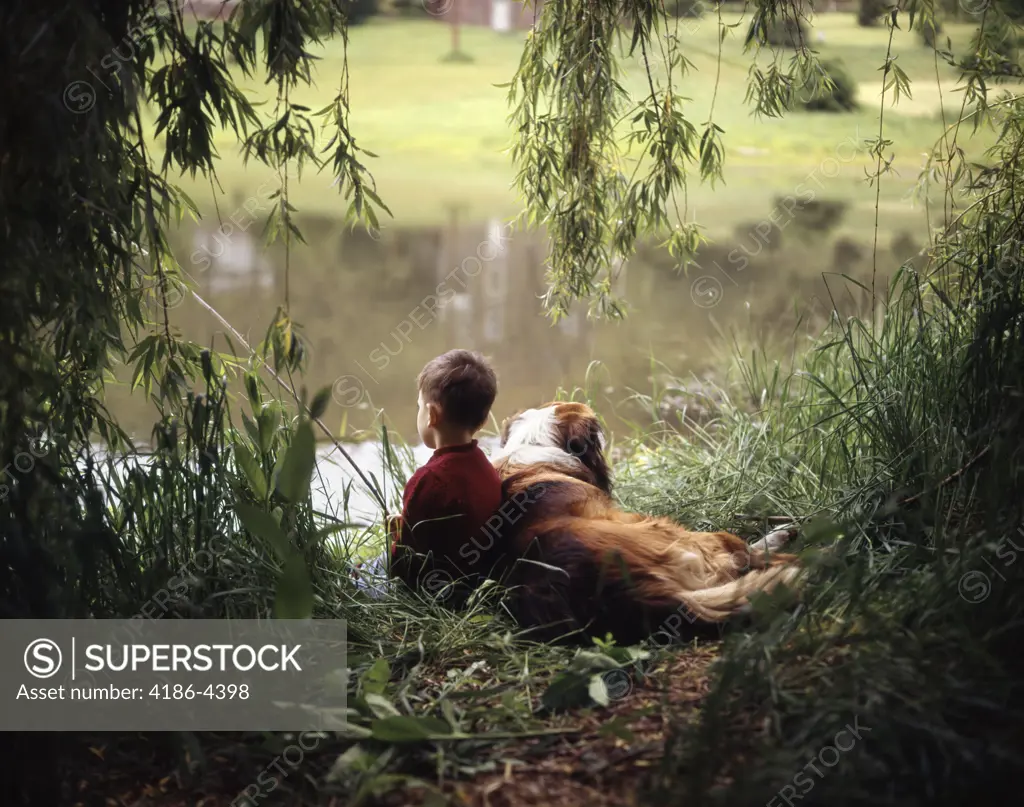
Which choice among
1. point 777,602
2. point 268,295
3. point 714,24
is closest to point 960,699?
point 777,602

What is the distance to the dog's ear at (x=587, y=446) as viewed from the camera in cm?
255

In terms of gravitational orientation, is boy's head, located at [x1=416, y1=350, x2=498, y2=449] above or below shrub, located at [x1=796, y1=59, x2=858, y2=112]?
below

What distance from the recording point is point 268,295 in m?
6.68

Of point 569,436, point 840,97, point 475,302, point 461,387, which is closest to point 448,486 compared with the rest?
point 461,387

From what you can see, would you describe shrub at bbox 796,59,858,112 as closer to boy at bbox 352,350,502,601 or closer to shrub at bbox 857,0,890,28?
shrub at bbox 857,0,890,28

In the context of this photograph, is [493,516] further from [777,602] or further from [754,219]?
[754,219]

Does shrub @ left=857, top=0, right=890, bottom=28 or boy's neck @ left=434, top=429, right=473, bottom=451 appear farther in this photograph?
shrub @ left=857, top=0, right=890, bottom=28

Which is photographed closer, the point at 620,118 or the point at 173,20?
the point at 173,20

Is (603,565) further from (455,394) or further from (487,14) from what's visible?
(487,14)

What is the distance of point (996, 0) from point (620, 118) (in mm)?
1103

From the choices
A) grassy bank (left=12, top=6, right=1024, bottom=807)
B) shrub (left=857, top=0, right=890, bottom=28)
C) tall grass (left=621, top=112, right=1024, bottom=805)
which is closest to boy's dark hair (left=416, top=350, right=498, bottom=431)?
grassy bank (left=12, top=6, right=1024, bottom=807)

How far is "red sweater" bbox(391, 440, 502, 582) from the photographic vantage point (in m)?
2.37

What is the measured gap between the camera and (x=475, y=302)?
6891mm

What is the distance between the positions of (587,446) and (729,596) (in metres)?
0.61
